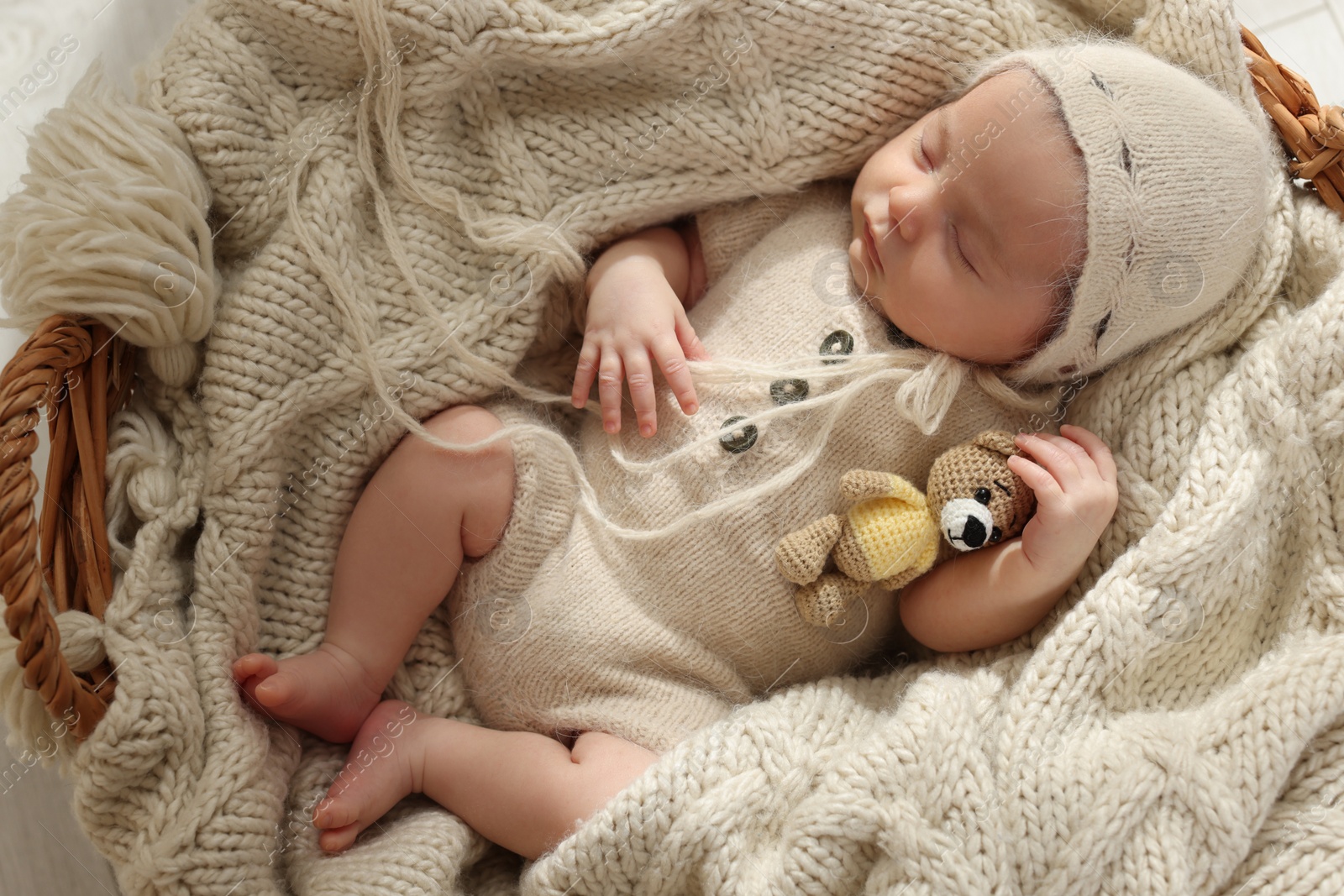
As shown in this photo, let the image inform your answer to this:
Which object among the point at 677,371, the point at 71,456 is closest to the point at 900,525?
the point at 677,371

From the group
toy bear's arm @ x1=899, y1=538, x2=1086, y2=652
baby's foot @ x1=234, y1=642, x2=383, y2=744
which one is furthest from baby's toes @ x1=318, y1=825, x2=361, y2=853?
toy bear's arm @ x1=899, y1=538, x2=1086, y2=652

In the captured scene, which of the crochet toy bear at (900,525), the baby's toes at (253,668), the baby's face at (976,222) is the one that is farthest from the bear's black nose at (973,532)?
the baby's toes at (253,668)

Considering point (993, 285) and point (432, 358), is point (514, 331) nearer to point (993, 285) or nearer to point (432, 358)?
point (432, 358)

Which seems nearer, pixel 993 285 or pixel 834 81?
pixel 993 285

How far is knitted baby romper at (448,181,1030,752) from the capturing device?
1232 mm

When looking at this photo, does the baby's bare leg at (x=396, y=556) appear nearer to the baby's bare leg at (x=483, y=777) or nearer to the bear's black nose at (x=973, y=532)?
the baby's bare leg at (x=483, y=777)

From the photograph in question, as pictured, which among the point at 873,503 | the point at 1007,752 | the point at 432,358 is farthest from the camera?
the point at 432,358

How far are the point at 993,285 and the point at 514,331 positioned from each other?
1.99ft

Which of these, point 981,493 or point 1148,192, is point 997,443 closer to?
point 981,493

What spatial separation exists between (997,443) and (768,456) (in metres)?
0.28

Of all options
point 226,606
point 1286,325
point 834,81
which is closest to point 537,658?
point 226,606

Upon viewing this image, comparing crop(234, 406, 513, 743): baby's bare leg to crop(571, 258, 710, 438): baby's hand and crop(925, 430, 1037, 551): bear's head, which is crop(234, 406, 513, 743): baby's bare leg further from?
crop(925, 430, 1037, 551): bear's head

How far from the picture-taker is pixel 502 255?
1286 mm

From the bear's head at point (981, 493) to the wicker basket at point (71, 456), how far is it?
1.82 feet
